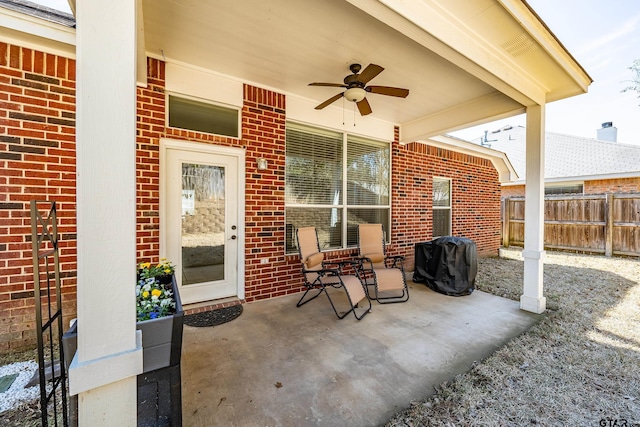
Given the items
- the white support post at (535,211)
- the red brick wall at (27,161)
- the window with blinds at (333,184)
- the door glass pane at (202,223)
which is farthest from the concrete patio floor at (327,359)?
the red brick wall at (27,161)

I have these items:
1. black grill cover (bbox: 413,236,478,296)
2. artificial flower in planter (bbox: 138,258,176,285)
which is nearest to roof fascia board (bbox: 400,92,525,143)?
black grill cover (bbox: 413,236,478,296)

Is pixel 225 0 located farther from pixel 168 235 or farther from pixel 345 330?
pixel 345 330

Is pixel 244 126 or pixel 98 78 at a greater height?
pixel 244 126

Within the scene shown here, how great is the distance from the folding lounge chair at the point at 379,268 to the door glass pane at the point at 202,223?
206 cm

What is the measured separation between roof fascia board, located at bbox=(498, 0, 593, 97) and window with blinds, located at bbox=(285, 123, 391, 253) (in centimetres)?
262

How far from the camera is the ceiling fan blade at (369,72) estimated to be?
2539mm

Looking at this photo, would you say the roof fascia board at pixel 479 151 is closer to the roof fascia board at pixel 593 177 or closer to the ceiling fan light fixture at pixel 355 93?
the roof fascia board at pixel 593 177

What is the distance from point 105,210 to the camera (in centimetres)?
104

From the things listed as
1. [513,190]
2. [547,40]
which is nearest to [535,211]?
[547,40]

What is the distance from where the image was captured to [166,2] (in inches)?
85.1

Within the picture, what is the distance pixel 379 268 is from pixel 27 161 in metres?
4.19

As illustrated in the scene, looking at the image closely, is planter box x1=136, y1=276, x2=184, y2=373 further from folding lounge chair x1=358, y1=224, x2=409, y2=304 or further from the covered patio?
folding lounge chair x1=358, y1=224, x2=409, y2=304

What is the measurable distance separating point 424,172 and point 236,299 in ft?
15.1

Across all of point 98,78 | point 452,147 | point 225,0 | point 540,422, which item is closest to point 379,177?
point 452,147
